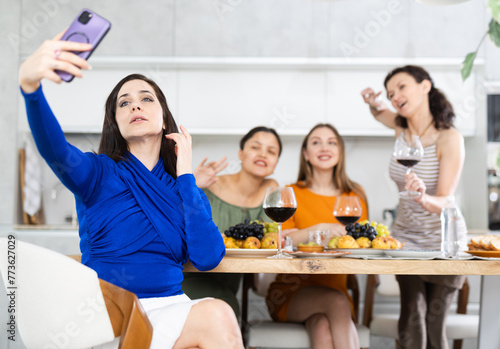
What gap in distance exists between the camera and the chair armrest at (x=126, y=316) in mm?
1134

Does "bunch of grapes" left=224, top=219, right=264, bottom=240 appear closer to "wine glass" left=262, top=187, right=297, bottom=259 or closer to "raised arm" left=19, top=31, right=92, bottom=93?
"wine glass" left=262, top=187, right=297, bottom=259

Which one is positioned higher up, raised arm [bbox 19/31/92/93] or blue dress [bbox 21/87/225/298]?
raised arm [bbox 19/31/92/93]

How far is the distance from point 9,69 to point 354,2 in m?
2.38

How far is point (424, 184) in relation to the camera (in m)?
2.07

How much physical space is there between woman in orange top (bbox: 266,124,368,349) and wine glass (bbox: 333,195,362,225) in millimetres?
151

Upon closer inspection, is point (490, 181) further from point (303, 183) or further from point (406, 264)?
point (406, 264)

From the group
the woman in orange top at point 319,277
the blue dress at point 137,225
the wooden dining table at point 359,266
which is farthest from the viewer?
the woman in orange top at point 319,277

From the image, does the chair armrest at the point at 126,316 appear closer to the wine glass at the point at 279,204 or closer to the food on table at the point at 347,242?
the wine glass at the point at 279,204

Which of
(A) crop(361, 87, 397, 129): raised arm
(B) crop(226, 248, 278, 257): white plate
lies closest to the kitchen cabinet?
(A) crop(361, 87, 397, 129): raised arm

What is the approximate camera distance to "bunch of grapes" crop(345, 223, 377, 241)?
1708 mm

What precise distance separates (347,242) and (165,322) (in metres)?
0.67

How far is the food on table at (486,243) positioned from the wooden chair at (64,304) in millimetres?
1037

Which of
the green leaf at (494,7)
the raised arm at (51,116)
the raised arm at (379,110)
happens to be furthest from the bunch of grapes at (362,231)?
the raised arm at (379,110)

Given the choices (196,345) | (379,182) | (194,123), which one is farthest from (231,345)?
(379,182)
